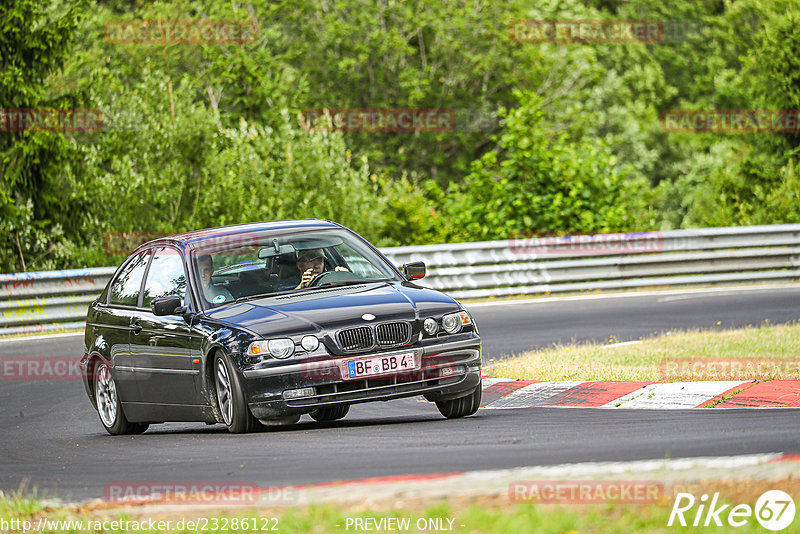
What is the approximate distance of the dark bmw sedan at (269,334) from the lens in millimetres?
8602

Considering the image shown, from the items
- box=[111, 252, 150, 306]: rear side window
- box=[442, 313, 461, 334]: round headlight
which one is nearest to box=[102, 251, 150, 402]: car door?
box=[111, 252, 150, 306]: rear side window

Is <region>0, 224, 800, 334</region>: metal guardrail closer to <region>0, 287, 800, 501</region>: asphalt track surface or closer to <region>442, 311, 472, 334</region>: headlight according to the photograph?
<region>0, 287, 800, 501</region>: asphalt track surface

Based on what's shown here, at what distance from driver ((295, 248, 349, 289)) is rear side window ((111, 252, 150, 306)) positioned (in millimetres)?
1483

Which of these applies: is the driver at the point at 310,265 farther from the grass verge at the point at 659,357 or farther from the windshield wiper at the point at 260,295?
the grass verge at the point at 659,357

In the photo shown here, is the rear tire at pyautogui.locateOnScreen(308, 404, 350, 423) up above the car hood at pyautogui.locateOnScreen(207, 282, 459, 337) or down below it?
below

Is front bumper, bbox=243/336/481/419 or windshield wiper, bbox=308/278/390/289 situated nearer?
front bumper, bbox=243/336/481/419

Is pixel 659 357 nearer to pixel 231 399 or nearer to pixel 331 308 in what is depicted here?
pixel 331 308

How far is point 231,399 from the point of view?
8844 millimetres

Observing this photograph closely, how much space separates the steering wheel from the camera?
9688 mm

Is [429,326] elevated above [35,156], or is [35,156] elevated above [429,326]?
[35,156]

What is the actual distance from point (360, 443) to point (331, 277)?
6.97 feet

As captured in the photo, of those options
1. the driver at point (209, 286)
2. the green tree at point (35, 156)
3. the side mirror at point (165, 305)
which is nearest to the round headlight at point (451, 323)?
the driver at point (209, 286)

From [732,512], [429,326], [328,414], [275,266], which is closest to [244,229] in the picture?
[275,266]

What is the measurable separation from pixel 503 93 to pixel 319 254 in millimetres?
39386
